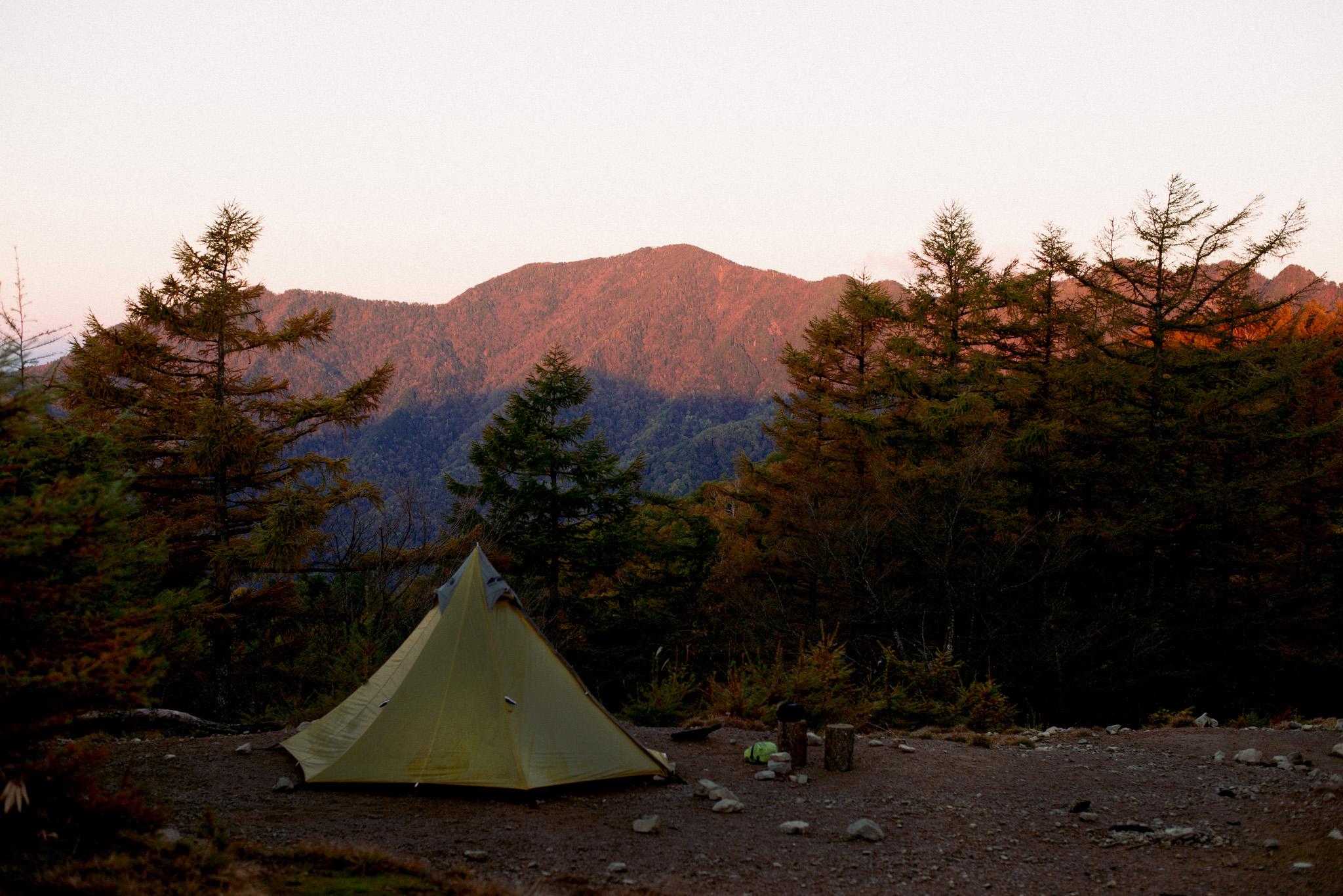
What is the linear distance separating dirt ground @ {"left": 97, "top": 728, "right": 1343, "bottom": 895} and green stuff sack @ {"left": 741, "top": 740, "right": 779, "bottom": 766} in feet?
0.56

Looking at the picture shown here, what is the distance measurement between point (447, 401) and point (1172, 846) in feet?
460

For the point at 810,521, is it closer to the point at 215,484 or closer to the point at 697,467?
the point at 215,484

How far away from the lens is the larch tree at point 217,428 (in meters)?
16.3

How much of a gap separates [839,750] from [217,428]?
13546 millimetres

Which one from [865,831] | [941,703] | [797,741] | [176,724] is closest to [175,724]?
[176,724]

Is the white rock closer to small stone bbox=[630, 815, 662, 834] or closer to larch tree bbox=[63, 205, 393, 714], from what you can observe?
small stone bbox=[630, 815, 662, 834]

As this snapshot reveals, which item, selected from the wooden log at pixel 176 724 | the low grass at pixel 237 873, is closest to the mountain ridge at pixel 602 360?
the wooden log at pixel 176 724

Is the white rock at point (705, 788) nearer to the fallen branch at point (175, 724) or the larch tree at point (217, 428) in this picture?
the fallen branch at point (175, 724)

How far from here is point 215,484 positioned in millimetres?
17344

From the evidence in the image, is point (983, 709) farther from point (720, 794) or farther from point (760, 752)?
point (720, 794)

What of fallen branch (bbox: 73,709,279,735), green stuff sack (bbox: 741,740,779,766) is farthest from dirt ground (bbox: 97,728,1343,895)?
fallen branch (bbox: 73,709,279,735)

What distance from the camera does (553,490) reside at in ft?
75.8

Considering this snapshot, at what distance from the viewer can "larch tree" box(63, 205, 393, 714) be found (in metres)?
16.3

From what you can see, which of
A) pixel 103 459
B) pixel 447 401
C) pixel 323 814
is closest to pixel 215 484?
pixel 103 459
